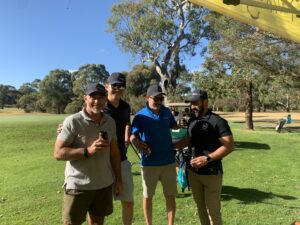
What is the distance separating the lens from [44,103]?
2852 inches

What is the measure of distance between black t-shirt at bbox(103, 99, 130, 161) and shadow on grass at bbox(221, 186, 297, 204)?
9.70ft

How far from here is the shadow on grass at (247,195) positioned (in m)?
6.41

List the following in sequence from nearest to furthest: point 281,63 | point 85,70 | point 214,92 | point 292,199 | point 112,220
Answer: point 112,220, point 292,199, point 281,63, point 214,92, point 85,70

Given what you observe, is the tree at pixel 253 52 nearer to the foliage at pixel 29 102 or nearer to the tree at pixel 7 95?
the foliage at pixel 29 102

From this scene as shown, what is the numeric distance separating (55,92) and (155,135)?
72.0 m

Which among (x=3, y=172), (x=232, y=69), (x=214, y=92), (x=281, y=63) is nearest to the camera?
(x=3, y=172)

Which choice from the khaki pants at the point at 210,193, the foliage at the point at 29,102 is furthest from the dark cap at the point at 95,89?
the foliage at the point at 29,102

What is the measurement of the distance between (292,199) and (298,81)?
15.6 meters

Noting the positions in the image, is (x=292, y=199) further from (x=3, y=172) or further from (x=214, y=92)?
(x=214, y=92)

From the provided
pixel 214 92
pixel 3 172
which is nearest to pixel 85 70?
pixel 214 92

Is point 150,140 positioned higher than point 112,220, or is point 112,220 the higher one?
point 150,140

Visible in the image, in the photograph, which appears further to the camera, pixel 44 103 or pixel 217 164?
pixel 44 103

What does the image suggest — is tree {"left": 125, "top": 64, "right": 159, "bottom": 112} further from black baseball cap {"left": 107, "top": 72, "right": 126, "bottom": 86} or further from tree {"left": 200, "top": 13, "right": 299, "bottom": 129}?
black baseball cap {"left": 107, "top": 72, "right": 126, "bottom": 86}

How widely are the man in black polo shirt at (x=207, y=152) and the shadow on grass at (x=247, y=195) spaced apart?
245 cm
